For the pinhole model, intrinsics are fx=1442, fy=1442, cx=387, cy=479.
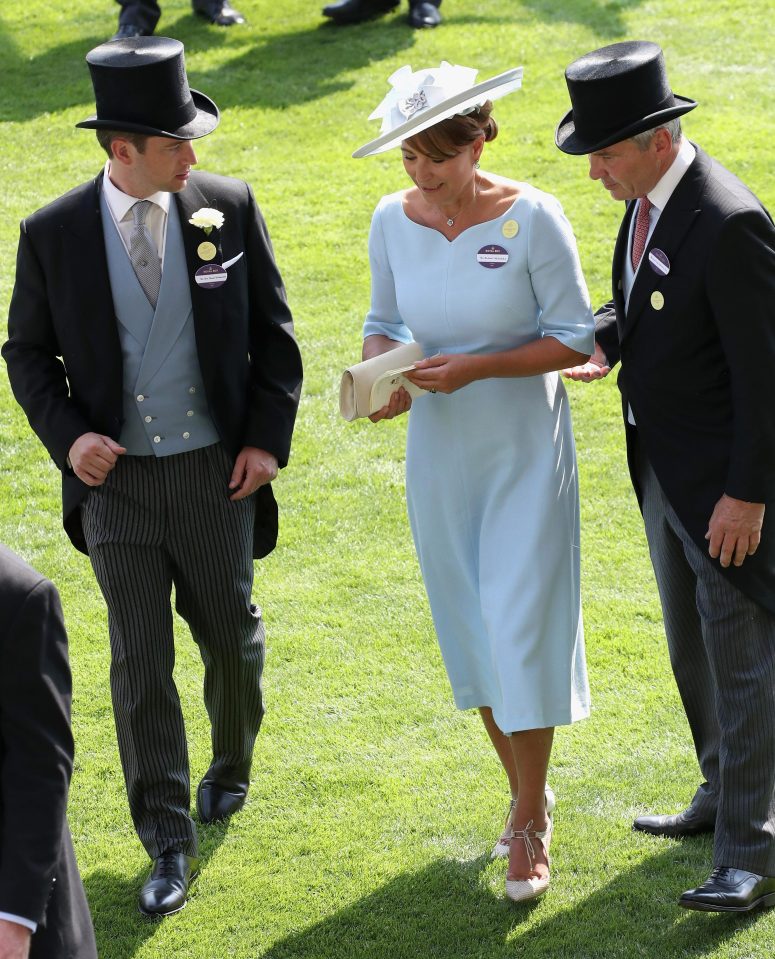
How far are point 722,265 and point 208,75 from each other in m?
9.67

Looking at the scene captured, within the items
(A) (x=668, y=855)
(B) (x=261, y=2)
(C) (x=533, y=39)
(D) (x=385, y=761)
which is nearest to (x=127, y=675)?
(D) (x=385, y=761)

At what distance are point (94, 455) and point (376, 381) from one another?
0.86 metres

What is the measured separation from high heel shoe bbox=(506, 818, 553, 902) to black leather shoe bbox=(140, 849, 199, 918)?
1.00 m

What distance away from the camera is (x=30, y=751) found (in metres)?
2.64

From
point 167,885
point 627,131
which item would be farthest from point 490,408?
point 167,885

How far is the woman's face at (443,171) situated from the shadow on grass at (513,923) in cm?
209

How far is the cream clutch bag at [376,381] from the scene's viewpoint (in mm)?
4141

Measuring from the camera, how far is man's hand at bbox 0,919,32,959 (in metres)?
2.61

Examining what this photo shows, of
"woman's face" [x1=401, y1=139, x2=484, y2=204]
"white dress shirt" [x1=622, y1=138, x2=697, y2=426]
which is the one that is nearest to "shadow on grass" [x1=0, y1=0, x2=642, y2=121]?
"woman's face" [x1=401, y1=139, x2=484, y2=204]

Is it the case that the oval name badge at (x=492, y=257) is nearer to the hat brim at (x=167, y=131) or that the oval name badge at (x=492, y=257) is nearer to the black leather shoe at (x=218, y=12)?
the hat brim at (x=167, y=131)

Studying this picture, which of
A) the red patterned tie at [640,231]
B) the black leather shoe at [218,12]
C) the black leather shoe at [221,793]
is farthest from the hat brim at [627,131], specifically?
the black leather shoe at [218,12]

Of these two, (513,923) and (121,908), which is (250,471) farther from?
(513,923)

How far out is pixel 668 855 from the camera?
451cm

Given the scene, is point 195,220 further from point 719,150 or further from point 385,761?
point 719,150
